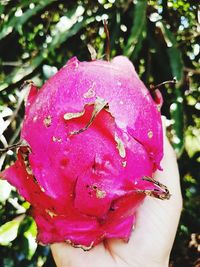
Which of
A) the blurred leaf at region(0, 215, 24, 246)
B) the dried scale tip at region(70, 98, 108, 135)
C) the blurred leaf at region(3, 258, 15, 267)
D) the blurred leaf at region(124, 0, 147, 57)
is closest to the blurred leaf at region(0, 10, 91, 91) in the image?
the blurred leaf at region(124, 0, 147, 57)

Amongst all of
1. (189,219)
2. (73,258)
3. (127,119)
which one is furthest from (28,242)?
(127,119)

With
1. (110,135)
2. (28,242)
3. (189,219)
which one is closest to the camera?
(110,135)

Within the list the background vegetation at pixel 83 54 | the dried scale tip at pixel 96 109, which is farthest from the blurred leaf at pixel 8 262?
the dried scale tip at pixel 96 109

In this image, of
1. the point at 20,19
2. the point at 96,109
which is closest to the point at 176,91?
the point at 20,19

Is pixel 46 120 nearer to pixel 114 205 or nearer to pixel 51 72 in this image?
pixel 114 205

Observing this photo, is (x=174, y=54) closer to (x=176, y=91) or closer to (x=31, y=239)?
(x=176, y=91)

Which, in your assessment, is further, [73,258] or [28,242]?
[28,242]

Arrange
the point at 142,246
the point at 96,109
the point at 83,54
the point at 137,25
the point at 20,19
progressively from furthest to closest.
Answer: the point at 83,54, the point at 20,19, the point at 137,25, the point at 142,246, the point at 96,109
